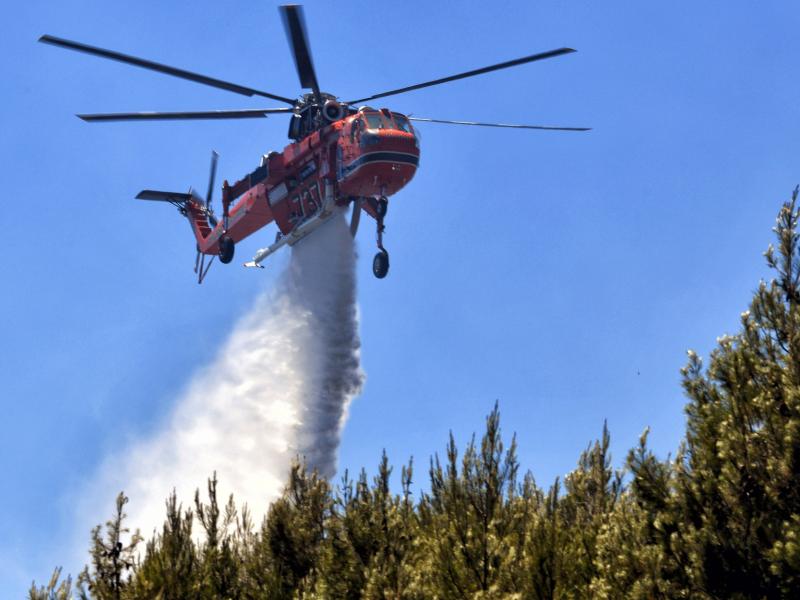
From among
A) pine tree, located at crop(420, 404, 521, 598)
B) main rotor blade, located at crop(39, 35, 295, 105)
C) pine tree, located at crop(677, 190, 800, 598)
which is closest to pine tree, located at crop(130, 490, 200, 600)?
pine tree, located at crop(420, 404, 521, 598)

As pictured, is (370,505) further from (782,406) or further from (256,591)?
(782,406)

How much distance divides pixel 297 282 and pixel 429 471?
94.4 feet

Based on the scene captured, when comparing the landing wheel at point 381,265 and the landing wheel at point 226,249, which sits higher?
the landing wheel at point 226,249

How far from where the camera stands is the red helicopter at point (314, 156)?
35125mm

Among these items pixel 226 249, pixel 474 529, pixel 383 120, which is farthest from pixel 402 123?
pixel 474 529

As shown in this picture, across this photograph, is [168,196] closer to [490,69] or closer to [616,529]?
[490,69]

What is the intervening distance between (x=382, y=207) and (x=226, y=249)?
11097mm

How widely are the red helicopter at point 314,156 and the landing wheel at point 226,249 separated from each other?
91cm

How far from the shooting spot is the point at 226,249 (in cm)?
4650

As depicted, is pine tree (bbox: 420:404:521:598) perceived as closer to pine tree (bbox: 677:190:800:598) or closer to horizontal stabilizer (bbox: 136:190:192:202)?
pine tree (bbox: 677:190:800:598)

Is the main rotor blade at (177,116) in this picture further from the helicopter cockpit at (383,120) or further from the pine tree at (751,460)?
the pine tree at (751,460)

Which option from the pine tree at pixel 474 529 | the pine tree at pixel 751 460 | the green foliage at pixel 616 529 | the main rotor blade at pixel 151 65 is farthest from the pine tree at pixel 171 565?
the main rotor blade at pixel 151 65

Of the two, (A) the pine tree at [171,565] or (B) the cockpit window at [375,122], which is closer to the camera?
(A) the pine tree at [171,565]

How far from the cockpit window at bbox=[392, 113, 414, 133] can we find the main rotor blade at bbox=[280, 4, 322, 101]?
138 inches
